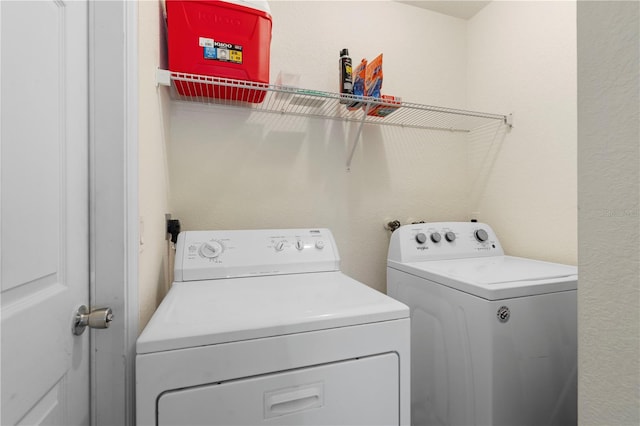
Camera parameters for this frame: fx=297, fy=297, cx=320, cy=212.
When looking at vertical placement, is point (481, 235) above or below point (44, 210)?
below

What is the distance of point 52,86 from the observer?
601mm

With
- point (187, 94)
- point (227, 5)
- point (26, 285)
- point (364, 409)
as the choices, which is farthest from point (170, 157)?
point (364, 409)

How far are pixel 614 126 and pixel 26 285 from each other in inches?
46.0

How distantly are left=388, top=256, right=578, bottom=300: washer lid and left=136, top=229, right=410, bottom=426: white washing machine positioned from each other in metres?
0.44

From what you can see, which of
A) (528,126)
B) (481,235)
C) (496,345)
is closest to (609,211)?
(496,345)

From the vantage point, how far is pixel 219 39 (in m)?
1.23

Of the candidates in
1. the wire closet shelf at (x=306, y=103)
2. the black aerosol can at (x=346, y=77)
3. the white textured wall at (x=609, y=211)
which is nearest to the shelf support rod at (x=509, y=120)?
the wire closet shelf at (x=306, y=103)

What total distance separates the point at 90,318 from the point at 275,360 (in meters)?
0.44

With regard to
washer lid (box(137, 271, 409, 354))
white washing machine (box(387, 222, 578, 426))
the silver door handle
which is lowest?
white washing machine (box(387, 222, 578, 426))

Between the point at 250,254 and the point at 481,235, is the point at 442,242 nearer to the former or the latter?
the point at 481,235

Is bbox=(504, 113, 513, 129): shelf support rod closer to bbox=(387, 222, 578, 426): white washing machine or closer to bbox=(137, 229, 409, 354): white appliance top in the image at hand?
bbox=(387, 222, 578, 426): white washing machine

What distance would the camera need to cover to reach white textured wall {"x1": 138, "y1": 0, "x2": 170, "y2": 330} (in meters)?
0.89

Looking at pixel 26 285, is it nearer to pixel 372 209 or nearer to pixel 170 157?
pixel 170 157

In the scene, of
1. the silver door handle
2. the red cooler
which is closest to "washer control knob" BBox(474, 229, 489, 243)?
the red cooler
